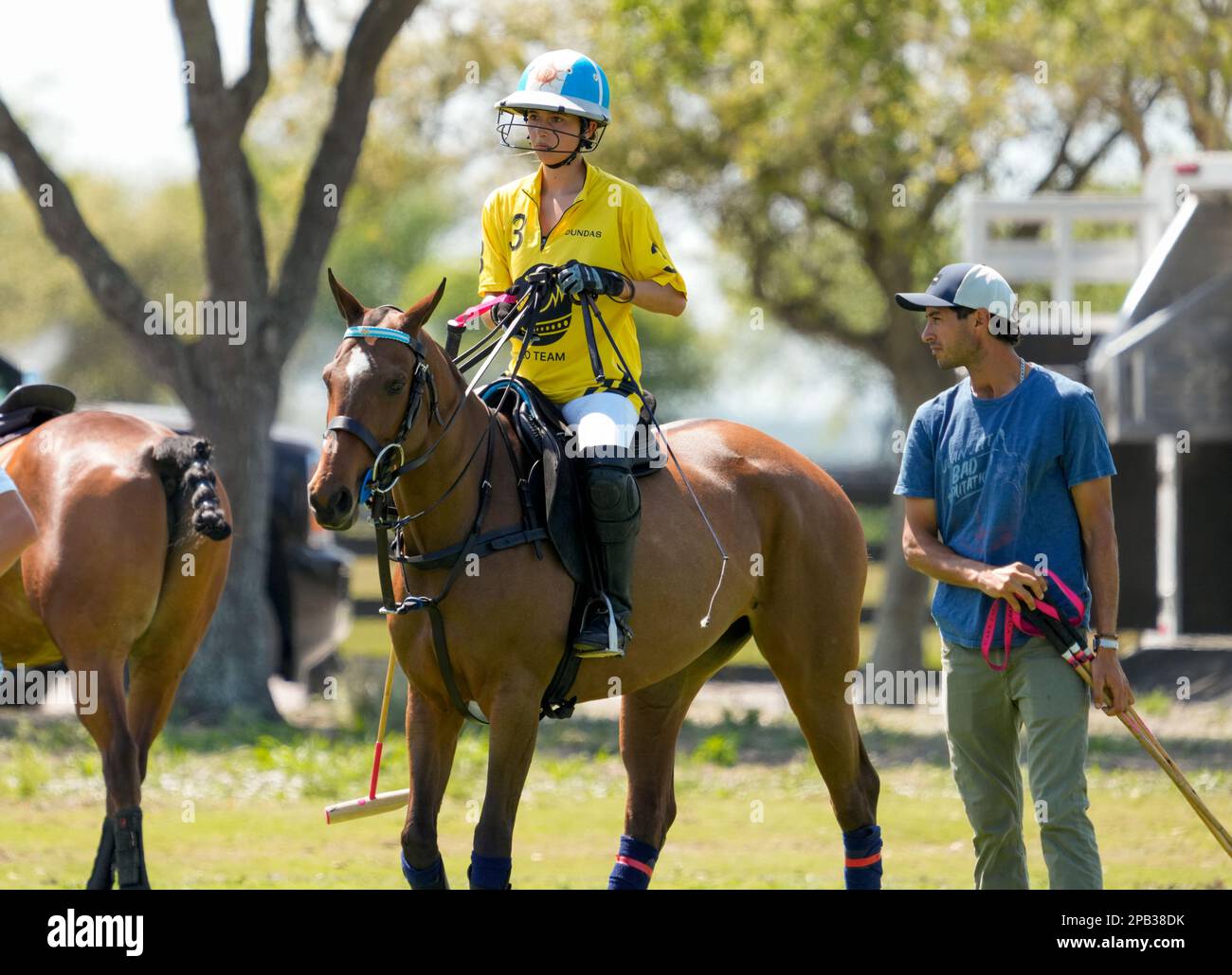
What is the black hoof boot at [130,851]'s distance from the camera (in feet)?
21.0

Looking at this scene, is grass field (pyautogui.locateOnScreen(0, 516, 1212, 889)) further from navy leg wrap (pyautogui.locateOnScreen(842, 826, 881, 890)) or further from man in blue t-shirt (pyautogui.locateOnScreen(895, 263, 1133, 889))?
man in blue t-shirt (pyautogui.locateOnScreen(895, 263, 1133, 889))

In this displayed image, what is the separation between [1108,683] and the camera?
5.09m

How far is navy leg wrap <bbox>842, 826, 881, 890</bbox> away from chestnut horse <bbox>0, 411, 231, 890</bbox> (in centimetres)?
285

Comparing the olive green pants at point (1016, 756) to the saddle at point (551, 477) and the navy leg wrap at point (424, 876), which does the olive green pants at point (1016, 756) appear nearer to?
the saddle at point (551, 477)

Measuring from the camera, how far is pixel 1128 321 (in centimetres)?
1377

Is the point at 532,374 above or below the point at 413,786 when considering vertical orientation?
above

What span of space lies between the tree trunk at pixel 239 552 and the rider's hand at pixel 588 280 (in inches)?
328

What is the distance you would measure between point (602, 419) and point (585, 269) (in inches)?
21.0

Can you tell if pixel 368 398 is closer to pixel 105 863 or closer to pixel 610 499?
pixel 610 499

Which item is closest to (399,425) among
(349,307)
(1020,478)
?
(349,307)

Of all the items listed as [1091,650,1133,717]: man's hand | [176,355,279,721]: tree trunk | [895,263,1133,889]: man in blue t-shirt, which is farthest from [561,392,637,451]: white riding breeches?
[176,355,279,721]: tree trunk
